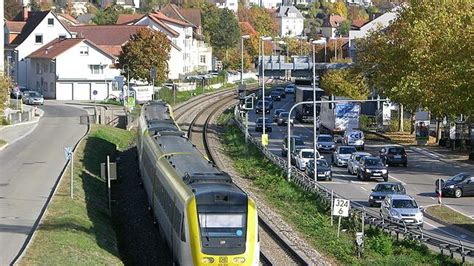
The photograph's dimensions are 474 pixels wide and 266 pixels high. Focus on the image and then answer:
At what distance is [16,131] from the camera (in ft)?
197

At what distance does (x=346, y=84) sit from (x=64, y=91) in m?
29.3

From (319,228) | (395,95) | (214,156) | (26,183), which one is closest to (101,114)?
(214,156)

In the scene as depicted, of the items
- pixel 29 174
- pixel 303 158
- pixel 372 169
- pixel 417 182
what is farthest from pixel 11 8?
pixel 29 174

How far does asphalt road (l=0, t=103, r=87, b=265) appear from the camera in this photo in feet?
93.6

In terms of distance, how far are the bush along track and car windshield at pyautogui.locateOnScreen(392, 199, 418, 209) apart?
7.41 ft

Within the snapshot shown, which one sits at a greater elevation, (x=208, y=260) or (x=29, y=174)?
(x=29, y=174)

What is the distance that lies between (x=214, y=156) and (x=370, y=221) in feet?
76.9

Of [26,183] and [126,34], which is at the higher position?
[126,34]

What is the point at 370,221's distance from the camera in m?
34.7

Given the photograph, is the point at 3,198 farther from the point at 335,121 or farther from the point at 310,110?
the point at 310,110

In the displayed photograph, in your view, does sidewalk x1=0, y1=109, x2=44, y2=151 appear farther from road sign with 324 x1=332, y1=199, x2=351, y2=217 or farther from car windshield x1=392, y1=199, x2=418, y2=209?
road sign with 324 x1=332, y1=199, x2=351, y2=217

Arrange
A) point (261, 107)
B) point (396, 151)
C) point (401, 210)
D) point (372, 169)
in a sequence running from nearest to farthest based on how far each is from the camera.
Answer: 1. point (401, 210)
2. point (372, 169)
3. point (396, 151)
4. point (261, 107)

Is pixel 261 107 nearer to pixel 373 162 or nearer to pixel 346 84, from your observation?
pixel 346 84

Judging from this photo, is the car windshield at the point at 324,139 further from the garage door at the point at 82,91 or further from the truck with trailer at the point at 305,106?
the garage door at the point at 82,91
